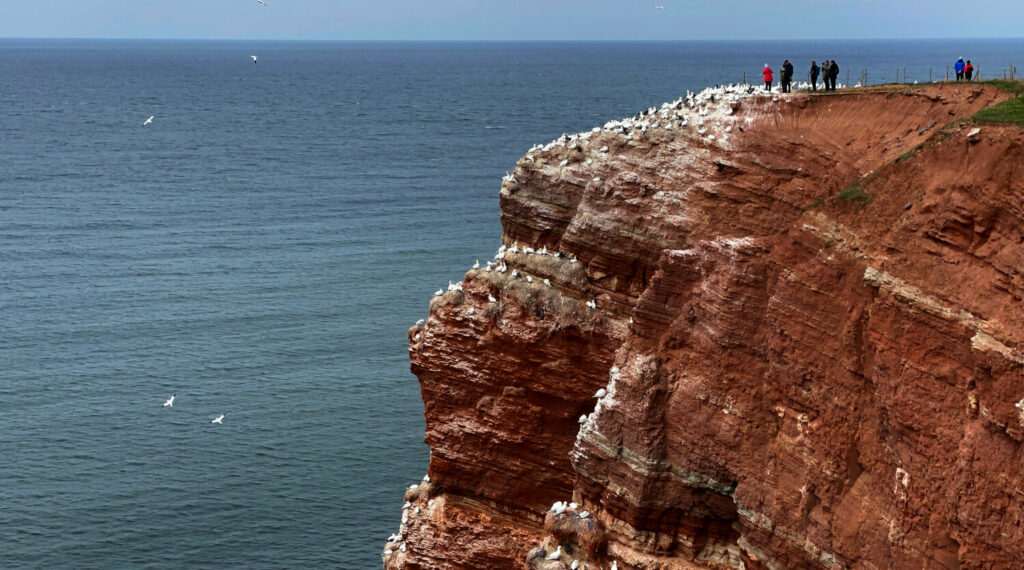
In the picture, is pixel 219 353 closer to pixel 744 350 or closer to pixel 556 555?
pixel 556 555

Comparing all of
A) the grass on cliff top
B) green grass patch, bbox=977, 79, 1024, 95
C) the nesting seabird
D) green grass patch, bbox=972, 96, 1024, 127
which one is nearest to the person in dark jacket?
green grass patch, bbox=977, 79, 1024, 95

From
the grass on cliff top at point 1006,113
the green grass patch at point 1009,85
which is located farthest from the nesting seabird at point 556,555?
the green grass patch at point 1009,85

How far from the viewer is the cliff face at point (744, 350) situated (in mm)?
24172

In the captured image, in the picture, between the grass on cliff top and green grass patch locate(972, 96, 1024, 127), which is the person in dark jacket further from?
green grass patch locate(972, 96, 1024, 127)

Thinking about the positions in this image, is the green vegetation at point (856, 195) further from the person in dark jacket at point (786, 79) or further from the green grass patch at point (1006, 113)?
the person in dark jacket at point (786, 79)

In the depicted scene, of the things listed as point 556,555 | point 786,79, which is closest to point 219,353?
point 786,79

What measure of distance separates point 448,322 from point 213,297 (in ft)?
159

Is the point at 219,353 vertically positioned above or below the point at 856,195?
below

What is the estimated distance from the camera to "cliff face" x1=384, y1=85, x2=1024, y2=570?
79.3 feet

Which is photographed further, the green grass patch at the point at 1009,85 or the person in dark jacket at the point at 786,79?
the person in dark jacket at the point at 786,79

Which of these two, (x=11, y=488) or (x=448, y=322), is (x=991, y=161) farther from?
(x=11, y=488)

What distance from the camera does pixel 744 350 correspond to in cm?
3034

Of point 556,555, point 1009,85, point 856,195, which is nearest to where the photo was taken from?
point 856,195

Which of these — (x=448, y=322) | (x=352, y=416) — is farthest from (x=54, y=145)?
(x=448, y=322)
